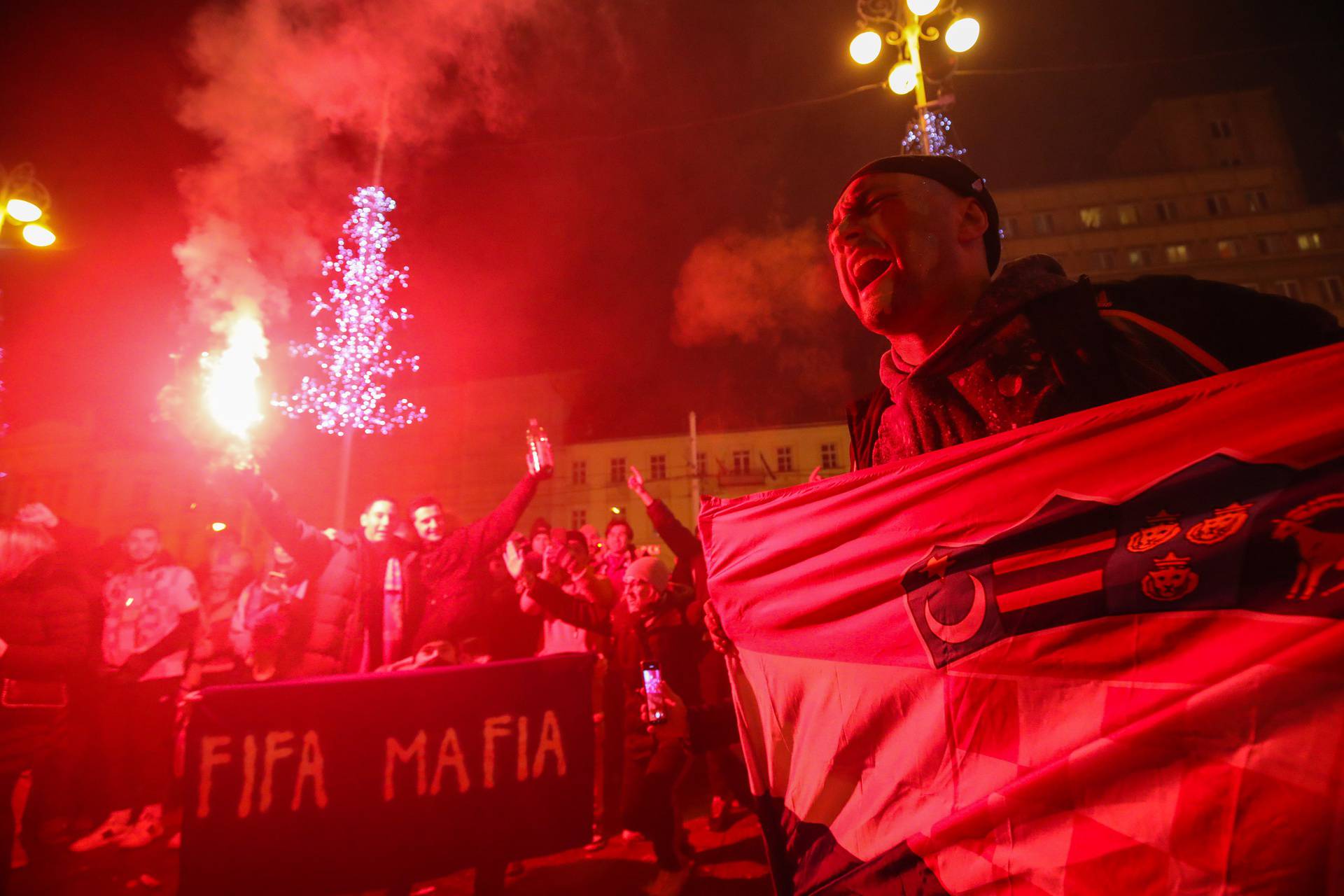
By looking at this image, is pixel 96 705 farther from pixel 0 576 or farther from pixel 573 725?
pixel 573 725

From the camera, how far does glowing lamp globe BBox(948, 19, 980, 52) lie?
6918 millimetres

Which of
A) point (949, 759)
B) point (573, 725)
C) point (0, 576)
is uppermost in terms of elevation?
point (0, 576)

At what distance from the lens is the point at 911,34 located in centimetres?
730

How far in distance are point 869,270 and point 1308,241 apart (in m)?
50.7

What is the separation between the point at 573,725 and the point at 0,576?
15.6 feet

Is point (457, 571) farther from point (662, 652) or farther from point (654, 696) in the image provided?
point (654, 696)

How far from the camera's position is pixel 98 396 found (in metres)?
29.9

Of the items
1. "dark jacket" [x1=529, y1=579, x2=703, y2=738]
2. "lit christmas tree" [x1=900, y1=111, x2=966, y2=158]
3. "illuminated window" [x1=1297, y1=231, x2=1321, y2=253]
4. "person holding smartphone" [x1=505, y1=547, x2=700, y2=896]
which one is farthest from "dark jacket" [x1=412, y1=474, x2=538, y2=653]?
"illuminated window" [x1=1297, y1=231, x2=1321, y2=253]

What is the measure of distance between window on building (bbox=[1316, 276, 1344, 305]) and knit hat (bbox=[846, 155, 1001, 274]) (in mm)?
48167

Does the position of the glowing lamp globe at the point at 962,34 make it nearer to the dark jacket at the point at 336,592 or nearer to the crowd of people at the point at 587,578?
the crowd of people at the point at 587,578

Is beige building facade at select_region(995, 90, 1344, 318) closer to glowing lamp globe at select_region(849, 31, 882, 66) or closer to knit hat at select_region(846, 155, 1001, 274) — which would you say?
glowing lamp globe at select_region(849, 31, 882, 66)

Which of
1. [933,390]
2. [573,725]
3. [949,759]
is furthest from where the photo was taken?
[573,725]

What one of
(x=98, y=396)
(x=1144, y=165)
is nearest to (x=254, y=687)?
(x=98, y=396)

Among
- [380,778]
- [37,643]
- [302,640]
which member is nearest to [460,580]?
[302,640]
